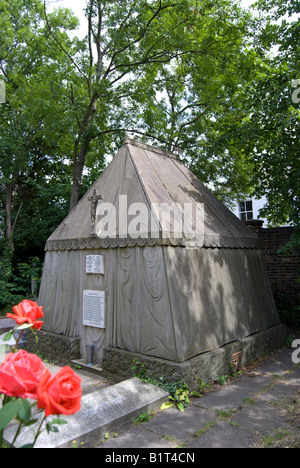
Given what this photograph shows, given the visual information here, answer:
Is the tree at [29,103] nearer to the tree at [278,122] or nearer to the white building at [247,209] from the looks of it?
the tree at [278,122]

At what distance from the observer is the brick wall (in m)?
10.1

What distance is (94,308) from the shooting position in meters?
6.58

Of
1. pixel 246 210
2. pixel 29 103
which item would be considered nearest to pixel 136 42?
pixel 29 103

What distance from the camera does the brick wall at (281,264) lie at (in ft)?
33.0

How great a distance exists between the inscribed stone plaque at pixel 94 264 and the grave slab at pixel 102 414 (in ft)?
7.15

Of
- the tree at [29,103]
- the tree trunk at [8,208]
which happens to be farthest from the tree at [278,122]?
the tree trunk at [8,208]

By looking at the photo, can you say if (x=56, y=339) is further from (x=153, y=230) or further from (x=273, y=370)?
(x=273, y=370)

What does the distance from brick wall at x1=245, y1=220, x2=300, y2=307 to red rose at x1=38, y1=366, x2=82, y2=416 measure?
30.0 feet

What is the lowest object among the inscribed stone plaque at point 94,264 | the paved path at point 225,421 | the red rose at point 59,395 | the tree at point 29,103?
the paved path at point 225,421

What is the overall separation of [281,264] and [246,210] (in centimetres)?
878

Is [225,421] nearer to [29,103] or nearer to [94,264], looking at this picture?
[94,264]

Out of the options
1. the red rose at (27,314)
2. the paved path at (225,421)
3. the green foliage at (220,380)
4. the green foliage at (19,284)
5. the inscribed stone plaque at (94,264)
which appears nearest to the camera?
the red rose at (27,314)

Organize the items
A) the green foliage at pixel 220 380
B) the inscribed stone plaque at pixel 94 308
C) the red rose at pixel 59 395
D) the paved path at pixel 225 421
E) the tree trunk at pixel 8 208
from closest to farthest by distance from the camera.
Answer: the red rose at pixel 59 395 < the paved path at pixel 225 421 < the green foliage at pixel 220 380 < the inscribed stone plaque at pixel 94 308 < the tree trunk at pixel 8 208

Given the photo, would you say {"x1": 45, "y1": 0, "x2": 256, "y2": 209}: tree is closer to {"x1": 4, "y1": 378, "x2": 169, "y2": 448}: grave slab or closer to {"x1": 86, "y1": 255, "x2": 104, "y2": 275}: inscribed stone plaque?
{"x1": 86, "y1": 255, "x2": 104, "y2": 275}: inscribed stone plaque
